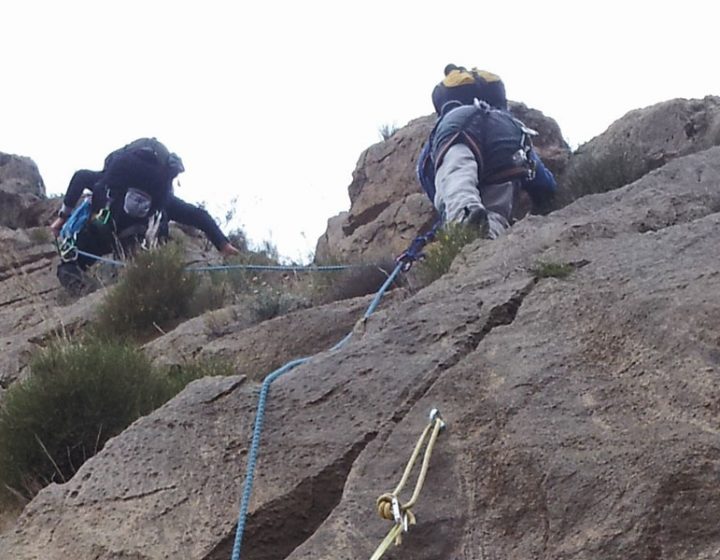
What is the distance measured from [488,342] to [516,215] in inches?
198

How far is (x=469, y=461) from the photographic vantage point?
13.0 feet

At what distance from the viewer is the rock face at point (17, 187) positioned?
53.1ft

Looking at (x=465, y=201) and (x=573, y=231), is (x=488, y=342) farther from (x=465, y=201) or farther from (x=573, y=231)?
(x=465, y=201)

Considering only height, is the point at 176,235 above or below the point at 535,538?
above

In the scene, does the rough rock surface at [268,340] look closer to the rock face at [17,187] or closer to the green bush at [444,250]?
the green bush at [444,250]

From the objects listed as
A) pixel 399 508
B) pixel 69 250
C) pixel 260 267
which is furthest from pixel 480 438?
pixel 69 250

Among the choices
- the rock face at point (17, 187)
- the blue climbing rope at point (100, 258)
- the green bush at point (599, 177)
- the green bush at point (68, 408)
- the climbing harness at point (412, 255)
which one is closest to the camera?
the green bush at point (68, 408)

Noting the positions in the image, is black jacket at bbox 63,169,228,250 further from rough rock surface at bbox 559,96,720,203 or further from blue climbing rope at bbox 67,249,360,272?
rough rock surface at bbox 559,96,720,203

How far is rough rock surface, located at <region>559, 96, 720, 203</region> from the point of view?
30.3ft

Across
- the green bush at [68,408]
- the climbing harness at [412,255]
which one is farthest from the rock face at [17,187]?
the green bush at [68,408]

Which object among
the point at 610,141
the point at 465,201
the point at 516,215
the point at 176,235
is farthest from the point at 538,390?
the point at 176,235

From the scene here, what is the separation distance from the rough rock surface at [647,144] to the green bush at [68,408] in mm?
4298

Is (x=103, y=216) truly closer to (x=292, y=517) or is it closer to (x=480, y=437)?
(x=292, y=517)

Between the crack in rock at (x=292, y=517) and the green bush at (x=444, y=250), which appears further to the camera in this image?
the green bush at (x=444, y=250)
